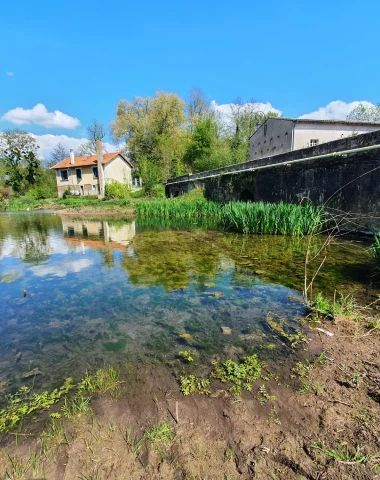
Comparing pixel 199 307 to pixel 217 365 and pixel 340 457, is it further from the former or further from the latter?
pixel 340 457

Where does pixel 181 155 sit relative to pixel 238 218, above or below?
above

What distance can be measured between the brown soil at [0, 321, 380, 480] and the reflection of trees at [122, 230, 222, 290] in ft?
8.61

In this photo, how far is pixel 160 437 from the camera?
1672 mm

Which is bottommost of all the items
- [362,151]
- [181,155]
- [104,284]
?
[104,284]

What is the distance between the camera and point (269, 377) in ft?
7.25

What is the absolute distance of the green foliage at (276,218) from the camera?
8695mm

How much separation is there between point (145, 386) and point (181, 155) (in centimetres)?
3287

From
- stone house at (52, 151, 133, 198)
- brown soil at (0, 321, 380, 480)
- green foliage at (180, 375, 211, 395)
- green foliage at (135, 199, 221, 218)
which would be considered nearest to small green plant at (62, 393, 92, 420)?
brown soil at (0, 321, 380, 480)

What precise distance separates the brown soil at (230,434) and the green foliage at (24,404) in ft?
0.58

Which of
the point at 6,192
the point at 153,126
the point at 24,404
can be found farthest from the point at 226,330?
the point at 6,192

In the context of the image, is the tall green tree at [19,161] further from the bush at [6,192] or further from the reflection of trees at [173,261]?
the reflection of trees at [173,261]

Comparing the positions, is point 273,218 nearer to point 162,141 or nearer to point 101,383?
point 101,383

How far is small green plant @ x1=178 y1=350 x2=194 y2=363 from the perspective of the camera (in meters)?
2.53

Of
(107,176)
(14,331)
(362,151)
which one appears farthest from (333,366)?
(107,176)
